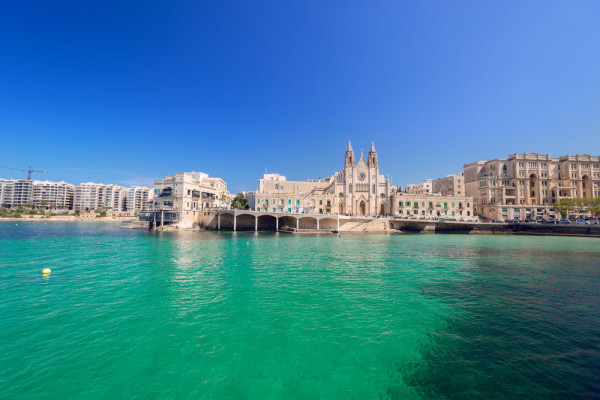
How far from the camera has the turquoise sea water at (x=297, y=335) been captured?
7.07m

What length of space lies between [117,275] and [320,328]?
15.9 m

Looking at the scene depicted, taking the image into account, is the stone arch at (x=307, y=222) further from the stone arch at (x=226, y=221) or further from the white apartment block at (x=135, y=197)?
the white apartment block at (x=135, y=197)

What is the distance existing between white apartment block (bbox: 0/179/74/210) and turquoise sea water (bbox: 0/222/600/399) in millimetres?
155323

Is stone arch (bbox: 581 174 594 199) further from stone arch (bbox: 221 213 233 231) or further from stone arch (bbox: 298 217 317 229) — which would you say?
stone arch (bbox: 221 213 233 231)

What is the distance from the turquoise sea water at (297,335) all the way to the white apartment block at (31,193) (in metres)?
155

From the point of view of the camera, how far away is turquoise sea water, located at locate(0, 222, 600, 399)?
23.2 feet

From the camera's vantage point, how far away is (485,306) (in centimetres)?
1290

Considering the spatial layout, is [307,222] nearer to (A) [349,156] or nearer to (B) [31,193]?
(A) [349,156]

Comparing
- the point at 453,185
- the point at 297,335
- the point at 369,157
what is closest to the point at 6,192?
the point at 369,157

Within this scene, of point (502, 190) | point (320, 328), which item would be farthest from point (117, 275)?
point (502, 190)

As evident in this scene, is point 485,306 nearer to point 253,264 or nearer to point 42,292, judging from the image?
point 253,264

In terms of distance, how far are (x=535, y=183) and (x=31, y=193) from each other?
20999cm

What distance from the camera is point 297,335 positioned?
9.84 metres

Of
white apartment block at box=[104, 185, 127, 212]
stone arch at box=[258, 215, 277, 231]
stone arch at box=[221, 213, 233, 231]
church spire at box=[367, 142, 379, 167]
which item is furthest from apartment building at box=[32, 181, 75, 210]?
church spire at box=[367, 142, 379, 167]
